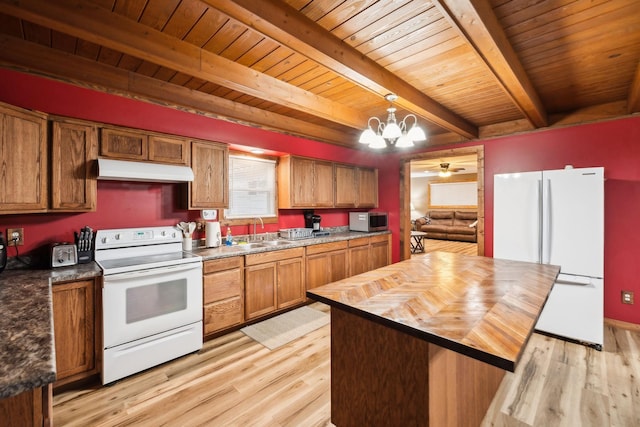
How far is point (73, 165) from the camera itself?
7.67 ft

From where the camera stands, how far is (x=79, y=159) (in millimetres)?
2361

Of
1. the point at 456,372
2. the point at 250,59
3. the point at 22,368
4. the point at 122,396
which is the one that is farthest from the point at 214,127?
the point at 456,372

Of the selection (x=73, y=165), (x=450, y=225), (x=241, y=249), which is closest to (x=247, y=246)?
(x=241, y=249)

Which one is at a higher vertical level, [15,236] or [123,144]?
[123,144]

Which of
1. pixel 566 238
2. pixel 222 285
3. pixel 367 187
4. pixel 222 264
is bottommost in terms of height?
pixel 222 285

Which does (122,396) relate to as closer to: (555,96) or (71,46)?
(71,46)

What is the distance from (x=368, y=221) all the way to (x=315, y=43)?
3.24m

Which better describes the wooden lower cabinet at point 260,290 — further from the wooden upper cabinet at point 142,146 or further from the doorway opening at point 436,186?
the doorway opening at point 436,186

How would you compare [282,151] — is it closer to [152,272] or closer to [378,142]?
[378,142]

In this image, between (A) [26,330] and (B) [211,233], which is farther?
(B) [211,233]

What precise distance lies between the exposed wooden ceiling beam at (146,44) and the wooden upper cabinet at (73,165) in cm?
87

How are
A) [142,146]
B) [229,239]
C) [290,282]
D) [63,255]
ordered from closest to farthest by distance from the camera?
[63,255] < [142,146] < [229,239] < [290,282]

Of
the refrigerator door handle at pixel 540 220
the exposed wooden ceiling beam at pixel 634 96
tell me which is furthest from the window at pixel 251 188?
the exposed wooden ceiling beam at pixel 634 96

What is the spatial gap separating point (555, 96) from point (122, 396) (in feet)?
16.0
